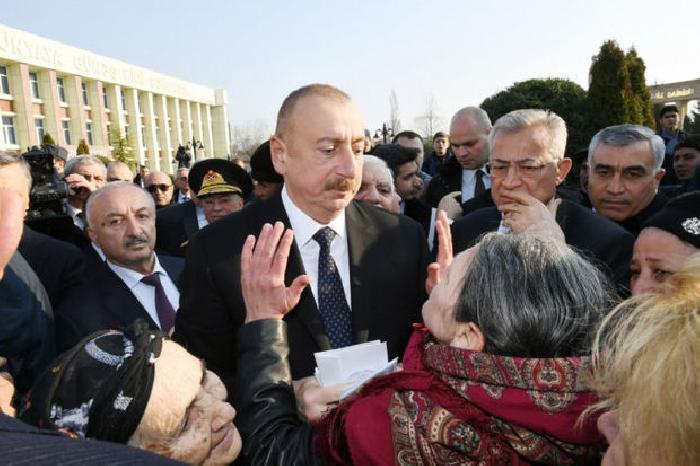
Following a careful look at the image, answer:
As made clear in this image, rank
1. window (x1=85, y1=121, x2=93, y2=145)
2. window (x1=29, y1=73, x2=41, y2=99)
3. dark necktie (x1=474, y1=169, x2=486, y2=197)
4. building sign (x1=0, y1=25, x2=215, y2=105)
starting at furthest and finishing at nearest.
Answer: window (x1=85, y1=121, x2=93, y2=145)
window (x1=29, y1=73, x2=41, y2=99)
building sign (x1=0, y1=25, x2=215, y2=105)
dark necktie (x1=474, y1=169, x2=486, y2=197)

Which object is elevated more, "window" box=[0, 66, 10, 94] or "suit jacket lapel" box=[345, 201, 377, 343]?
"window" box=[0, 66, 10, 94]

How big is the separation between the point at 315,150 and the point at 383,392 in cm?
120

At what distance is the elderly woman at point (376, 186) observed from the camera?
4133 mm

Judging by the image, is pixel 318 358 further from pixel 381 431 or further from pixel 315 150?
pixel 315 150

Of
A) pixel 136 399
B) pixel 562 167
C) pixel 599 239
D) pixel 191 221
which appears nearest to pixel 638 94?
pixel 562 167

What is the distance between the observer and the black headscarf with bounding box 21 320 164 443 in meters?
1.23

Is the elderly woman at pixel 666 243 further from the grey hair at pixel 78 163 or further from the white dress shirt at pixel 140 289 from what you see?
the grey hair at pixel 78 163

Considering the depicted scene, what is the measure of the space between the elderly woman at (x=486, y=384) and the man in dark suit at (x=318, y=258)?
24.2 inches

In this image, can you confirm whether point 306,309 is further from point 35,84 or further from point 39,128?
point 35,84

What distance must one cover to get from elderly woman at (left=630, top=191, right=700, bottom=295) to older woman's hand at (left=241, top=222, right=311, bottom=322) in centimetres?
148

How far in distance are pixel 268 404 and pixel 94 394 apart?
0.52 metres

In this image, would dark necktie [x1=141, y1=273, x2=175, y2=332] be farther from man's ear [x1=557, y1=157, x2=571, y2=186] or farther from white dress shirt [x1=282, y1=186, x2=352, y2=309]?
man's ear [x1=557, y1=157, x2=571, y2=186]

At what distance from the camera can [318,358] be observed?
5.49ft

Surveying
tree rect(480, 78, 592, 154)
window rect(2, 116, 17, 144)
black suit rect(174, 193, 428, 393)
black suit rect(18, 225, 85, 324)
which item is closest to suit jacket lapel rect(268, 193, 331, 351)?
black suit rect(174, 193, 428, 393)
